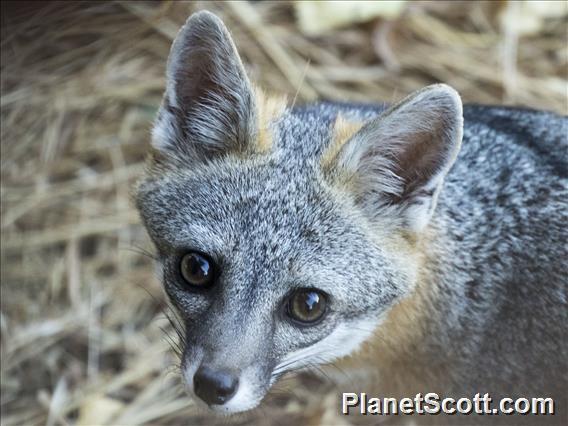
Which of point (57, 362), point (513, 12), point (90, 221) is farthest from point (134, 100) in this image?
point (513, 12)

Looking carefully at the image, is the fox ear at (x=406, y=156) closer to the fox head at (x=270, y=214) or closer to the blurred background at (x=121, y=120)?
the fox head at (x=270, y=214)

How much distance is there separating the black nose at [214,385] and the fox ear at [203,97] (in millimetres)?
771

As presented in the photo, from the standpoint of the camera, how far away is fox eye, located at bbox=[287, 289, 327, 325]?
104 inches

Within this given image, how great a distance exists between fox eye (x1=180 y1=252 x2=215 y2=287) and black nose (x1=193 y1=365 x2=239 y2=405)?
0.29 m

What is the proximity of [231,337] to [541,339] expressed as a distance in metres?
1.16

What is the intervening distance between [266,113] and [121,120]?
2104 millimetres

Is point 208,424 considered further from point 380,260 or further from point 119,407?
point 380,260

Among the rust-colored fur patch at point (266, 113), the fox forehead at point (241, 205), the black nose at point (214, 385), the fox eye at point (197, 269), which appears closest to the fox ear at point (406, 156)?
the fox forehead at point (241, 205)

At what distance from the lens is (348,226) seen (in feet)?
9.02

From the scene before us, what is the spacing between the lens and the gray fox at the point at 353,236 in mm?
2594

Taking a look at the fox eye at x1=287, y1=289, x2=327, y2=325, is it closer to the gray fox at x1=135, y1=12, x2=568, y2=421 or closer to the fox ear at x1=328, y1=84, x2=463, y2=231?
the gray fox at x1=135, y1=12, x2=568, y2=421

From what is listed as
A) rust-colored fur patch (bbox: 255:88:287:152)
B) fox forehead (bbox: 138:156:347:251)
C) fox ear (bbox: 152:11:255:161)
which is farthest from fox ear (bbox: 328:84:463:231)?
fox ear (bbox: 152:11:255:161)

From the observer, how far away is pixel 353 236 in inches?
108

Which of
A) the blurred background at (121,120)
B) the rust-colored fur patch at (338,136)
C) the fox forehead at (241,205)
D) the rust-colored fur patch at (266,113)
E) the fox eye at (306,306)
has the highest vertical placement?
the rust-colored fur patch at (266,113)
